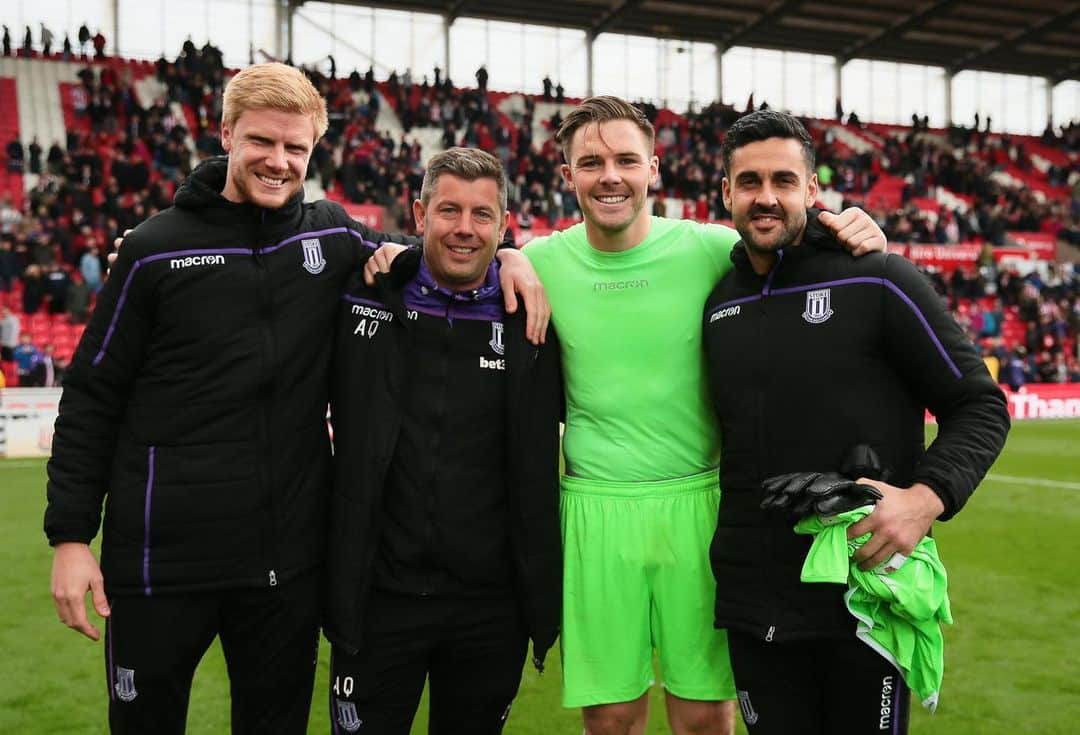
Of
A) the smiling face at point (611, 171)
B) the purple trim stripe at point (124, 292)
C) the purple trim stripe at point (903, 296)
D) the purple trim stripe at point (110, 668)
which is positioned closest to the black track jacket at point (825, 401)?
the purple trim stripe at point (903, 296)

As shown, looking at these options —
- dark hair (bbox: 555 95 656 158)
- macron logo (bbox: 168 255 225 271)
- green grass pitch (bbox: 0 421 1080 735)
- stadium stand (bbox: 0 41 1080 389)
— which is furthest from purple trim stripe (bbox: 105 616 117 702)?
stadium stand (bbox: 0 41 1080 389)

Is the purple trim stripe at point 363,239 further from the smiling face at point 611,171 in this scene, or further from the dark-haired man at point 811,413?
the dark-haired man at point 811,413

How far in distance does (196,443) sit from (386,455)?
1.71 ft

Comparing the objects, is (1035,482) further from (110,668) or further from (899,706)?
(110,668)

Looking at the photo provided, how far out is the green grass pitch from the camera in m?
4.39

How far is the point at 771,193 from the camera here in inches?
110

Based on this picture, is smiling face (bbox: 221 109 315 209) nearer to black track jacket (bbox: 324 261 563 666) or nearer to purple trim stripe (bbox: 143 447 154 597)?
black track jacket (bbox: 324 261 563 666)

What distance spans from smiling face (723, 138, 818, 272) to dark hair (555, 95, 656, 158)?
432mm

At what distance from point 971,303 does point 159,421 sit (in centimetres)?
2452

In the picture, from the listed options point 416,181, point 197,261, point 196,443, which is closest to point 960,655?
point 196,443

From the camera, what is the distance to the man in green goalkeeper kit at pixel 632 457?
3.05m

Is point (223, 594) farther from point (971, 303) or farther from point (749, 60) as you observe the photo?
point (749, 60)

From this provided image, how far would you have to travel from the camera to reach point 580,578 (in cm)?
309

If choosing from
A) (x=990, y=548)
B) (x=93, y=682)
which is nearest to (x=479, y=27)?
(x=990, y=548)
